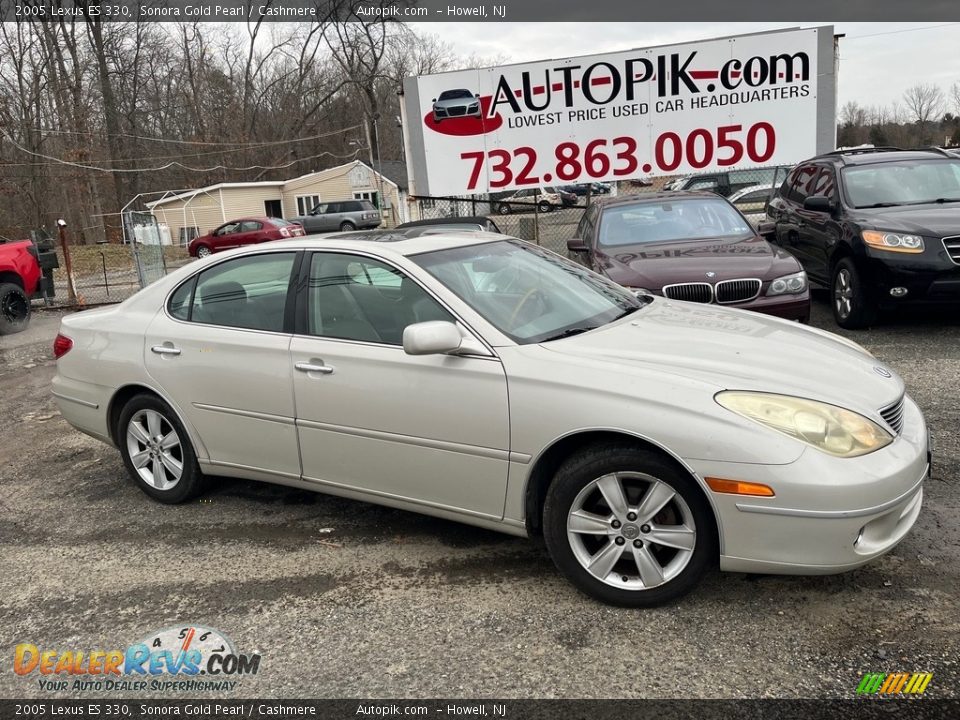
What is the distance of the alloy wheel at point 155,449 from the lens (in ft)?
14.0

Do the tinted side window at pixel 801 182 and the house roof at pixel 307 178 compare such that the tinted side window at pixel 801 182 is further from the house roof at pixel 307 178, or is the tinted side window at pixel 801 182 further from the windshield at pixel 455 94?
the house roof at pixel 307 178

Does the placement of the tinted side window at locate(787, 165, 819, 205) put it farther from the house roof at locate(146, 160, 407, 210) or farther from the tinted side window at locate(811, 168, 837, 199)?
the house roof at locate(146, 160, 407, 210)

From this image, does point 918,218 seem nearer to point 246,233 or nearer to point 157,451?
point 157,451

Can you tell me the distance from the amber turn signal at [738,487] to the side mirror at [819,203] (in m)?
6.16

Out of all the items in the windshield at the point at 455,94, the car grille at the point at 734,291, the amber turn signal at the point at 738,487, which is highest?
the windshield at the point at 455,94

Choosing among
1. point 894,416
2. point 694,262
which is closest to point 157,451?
point 894,416

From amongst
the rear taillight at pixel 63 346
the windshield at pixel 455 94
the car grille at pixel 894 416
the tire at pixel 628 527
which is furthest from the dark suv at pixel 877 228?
the rear taillight at pixel 63 346

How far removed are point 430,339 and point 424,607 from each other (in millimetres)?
1128

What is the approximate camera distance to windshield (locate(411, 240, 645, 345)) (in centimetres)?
339

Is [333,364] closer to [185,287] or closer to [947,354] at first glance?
[185,287]

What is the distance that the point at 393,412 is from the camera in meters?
3.33

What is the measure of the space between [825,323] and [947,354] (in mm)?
1802

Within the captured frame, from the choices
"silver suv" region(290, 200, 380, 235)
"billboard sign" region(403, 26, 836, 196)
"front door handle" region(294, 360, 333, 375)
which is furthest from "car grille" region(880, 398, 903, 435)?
"silver suv" region(290, 200, 380, 235)

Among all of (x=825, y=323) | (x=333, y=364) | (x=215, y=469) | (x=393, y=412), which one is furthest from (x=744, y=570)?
(x=825, y=323)
